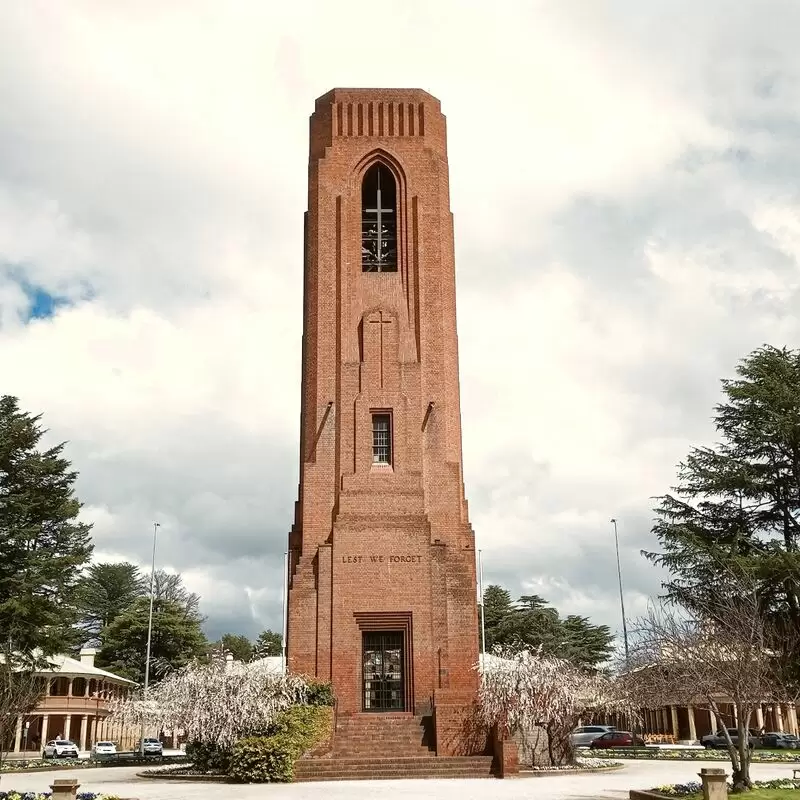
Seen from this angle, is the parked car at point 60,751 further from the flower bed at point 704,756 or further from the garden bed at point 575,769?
the garden bed at point 575,769

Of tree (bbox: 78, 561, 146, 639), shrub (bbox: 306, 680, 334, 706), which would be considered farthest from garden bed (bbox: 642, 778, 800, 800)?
tree (bbox: 78, 561, 146, 639)

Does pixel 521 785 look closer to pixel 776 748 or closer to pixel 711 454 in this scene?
pixel 711 454

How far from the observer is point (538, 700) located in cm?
2705

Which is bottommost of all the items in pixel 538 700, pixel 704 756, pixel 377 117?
pixel 704 756

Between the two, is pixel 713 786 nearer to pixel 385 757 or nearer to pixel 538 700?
pixel 538 700

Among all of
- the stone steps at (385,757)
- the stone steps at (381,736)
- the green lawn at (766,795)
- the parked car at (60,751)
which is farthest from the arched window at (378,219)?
the parked car at (60,751)

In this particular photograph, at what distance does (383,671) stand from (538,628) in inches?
1671

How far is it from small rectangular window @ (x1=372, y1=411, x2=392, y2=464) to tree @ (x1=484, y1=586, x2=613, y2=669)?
39.9m

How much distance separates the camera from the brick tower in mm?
28766

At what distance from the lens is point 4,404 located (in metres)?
40.8

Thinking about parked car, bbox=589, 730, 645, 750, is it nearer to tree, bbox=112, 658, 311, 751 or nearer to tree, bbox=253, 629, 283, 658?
tree, bbox=112, 658, 311, 751


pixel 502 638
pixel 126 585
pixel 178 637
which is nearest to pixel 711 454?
pixel 502 638

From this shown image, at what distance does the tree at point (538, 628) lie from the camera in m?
68.6

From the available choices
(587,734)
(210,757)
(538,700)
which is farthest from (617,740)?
(210,757)
